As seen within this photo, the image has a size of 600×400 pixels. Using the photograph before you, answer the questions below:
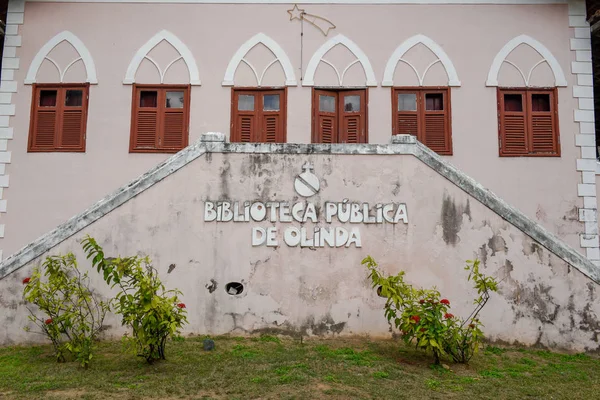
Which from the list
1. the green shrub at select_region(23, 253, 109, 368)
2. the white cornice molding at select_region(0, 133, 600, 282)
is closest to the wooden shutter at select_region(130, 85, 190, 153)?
the white cornice molding at select_region(0, 133, 600, 282)

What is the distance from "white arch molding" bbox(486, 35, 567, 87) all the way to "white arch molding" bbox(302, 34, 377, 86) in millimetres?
2363

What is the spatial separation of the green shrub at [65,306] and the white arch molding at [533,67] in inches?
334

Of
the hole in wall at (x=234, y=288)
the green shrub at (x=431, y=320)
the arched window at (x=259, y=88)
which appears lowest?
the green shrub at (x=431, y=320)

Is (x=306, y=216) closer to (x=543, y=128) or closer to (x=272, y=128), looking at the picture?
(x=272, y=128)

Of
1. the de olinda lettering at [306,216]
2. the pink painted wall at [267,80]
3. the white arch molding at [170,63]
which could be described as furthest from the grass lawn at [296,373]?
the white arch molding at [170,63]

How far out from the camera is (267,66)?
1232 cm

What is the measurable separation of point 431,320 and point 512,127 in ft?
20.4

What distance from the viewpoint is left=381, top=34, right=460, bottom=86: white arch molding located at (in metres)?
12.2

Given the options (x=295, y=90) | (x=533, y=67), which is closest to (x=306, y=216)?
(x=295, y=90)

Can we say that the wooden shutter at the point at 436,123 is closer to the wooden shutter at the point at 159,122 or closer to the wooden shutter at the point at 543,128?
the wooden shutter at the point at 543,128

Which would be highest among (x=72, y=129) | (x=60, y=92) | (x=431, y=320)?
(x=60, y=92)

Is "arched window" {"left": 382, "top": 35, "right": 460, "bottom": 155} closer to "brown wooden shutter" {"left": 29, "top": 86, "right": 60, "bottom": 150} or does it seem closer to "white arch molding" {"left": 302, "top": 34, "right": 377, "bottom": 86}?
"white arch molding" {"left": 302, "top": 34, "right": 377, "bottom": 86}

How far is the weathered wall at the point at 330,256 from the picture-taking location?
829 centimetres

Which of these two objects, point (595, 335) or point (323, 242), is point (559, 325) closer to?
point (595, 335)
